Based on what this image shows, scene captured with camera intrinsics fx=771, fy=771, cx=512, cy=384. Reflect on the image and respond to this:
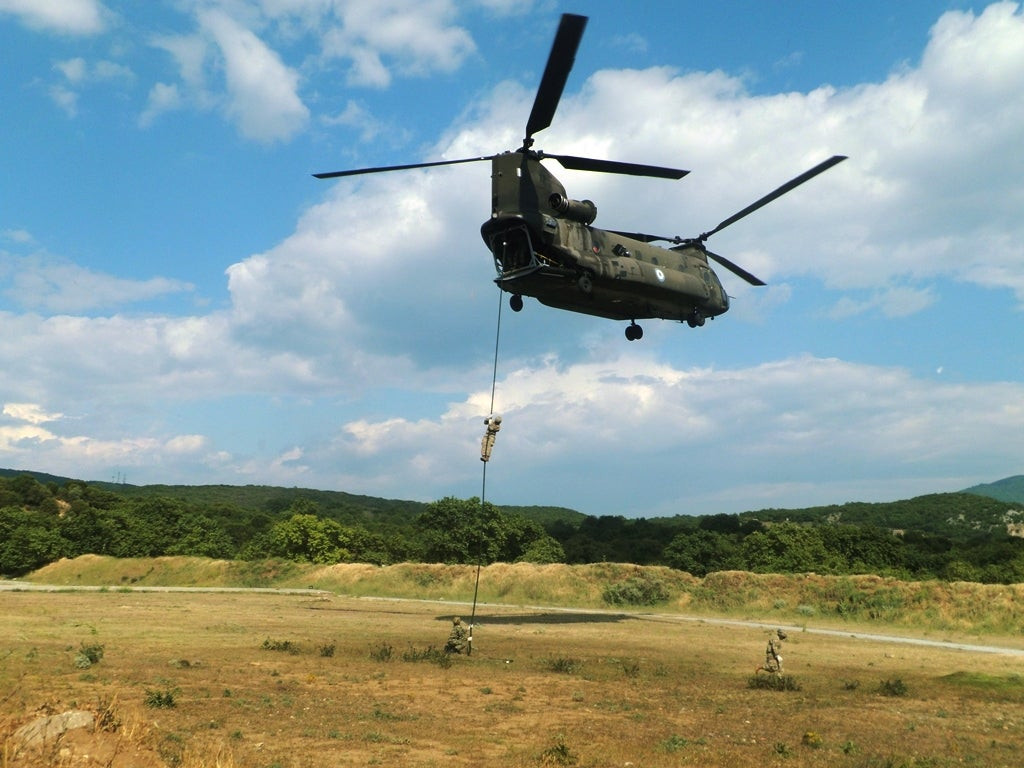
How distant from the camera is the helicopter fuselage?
25.2m

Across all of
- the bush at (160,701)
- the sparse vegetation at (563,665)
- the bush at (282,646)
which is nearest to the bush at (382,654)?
the bush at (282,646)

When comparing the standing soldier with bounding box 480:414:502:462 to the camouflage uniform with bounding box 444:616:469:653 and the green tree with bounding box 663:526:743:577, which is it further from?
the green tree with bounding box 663:526:743:577

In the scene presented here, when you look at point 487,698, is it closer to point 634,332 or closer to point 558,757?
point 558,757

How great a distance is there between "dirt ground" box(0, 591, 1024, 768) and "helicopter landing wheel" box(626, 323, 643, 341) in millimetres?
12143

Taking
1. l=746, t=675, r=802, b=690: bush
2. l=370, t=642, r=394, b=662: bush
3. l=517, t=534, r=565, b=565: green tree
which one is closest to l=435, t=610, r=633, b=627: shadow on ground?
l=370, t=642, r=394, b=662: bush

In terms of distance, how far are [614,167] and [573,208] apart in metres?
2.25

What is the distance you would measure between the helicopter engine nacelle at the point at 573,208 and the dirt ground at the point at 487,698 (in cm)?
1506

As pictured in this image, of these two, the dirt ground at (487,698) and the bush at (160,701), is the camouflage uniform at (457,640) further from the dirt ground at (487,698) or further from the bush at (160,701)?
the bush at (160,701)

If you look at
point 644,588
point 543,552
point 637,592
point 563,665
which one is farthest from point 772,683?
point 543,552

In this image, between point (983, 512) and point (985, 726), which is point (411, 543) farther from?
point (983, 512)

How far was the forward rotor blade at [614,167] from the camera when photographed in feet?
80.8

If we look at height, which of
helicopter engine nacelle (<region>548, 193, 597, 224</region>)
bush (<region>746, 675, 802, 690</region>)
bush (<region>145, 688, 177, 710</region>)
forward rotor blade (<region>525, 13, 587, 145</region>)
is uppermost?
forward rotor blade (<region>525, 13, 587, 145</region>)

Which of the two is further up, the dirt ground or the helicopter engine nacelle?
the helicopter engine nacelle

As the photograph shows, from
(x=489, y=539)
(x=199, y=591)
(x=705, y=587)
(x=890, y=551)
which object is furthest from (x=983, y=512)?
(x=199, y=591)
